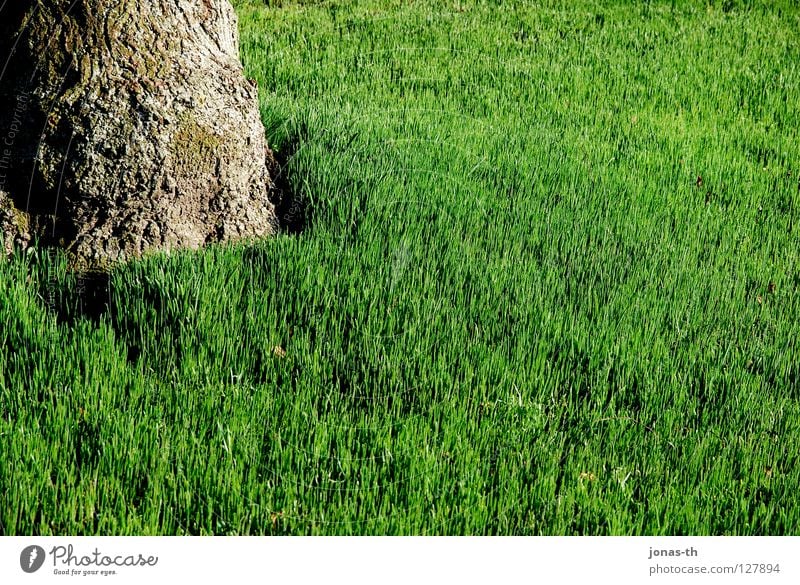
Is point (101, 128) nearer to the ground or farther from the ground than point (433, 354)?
farther from the ground

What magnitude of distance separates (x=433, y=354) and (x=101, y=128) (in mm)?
1583

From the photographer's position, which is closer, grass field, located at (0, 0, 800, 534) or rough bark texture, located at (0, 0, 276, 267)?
grass field, located at (0, 0, 800, 534)

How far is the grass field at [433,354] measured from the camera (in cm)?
251

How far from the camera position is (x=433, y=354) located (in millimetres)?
3158

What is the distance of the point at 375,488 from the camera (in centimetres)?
250

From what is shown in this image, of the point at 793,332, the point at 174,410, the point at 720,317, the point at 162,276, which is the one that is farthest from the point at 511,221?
the point at 174,410

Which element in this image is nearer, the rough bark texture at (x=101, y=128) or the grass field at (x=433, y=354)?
the grass field at (x=433, y=354)

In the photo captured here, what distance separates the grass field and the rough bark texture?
0.78 feet

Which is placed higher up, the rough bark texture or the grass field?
the rough bark texture

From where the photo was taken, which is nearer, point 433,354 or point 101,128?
point 433,354

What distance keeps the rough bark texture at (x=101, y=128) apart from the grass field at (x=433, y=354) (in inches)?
9.3

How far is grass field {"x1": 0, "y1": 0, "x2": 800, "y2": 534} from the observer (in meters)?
2.51

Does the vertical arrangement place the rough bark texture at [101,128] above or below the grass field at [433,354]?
above
